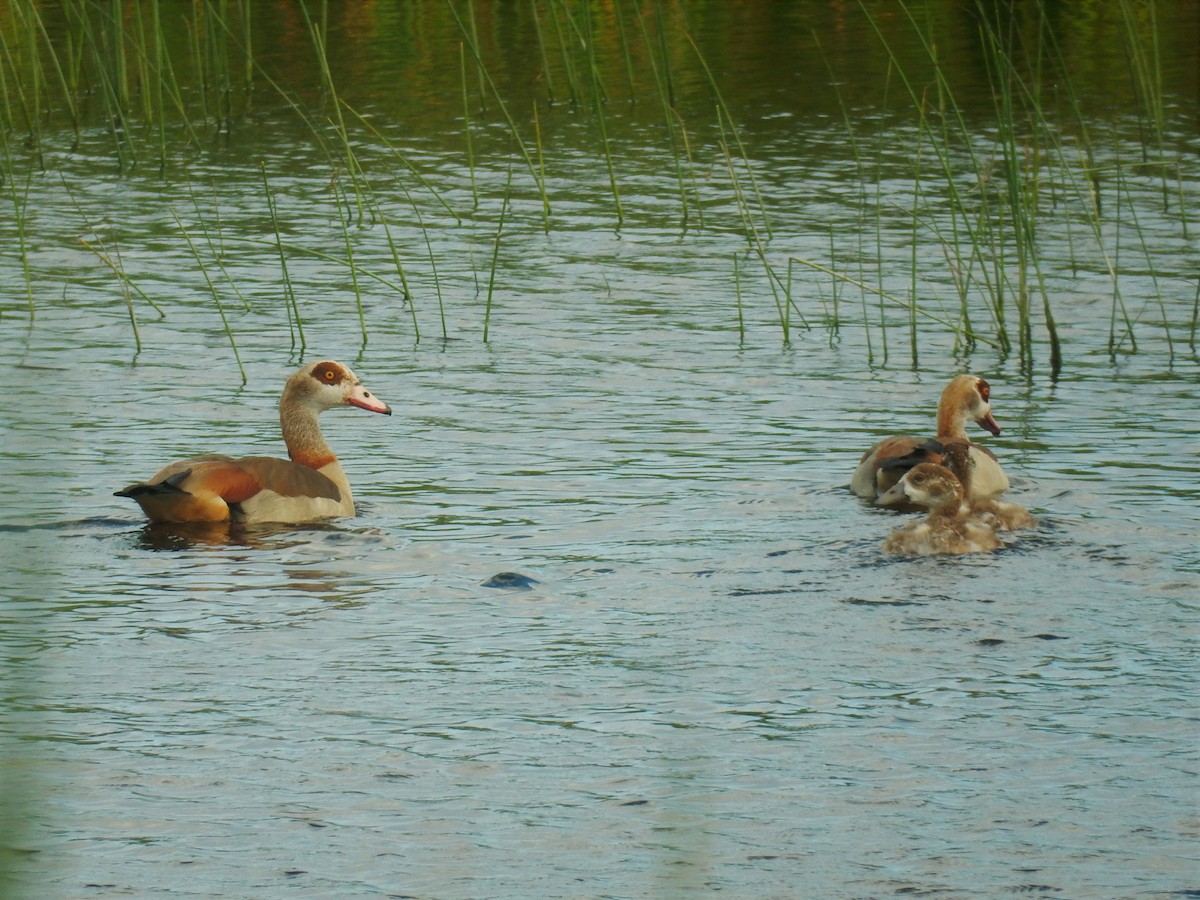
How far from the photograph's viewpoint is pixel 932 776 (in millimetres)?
6191

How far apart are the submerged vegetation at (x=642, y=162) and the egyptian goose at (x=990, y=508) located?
2.02 metres

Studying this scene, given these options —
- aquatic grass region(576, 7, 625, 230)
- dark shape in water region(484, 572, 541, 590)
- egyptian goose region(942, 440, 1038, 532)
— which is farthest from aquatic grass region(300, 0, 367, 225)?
dark shape in water region(484, 572, 541, 590)

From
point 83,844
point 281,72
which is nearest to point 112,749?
point 83,844

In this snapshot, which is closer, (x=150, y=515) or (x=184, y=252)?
(x=150, y=515)

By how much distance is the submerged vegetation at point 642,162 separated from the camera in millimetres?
14047

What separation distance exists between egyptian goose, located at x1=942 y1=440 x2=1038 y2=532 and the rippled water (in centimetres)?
10

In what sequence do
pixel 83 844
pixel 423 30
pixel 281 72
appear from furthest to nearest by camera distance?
pixel 423 30 < pixel 281 72 < pixel 83 844

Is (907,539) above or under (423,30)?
under

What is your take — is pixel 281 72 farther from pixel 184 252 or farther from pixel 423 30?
pixel 184 252

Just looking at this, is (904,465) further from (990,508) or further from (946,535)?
(946,535)

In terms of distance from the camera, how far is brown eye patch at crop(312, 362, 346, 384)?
10.3 metres

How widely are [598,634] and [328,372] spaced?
10.2ft

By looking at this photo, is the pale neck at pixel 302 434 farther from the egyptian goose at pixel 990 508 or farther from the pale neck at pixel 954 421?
the pale neck at pixel 954 421

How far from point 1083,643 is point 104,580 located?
160 inches
